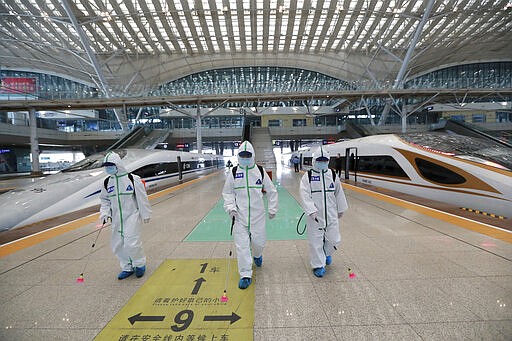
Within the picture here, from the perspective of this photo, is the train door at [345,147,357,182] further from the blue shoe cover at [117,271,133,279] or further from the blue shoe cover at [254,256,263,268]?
the blue shoe cover at [117,271,133,279]

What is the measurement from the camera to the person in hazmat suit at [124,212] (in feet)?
9.80

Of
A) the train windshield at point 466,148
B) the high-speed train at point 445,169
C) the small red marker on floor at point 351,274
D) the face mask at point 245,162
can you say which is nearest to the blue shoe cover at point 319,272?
the small red marker on floor at point 351,274

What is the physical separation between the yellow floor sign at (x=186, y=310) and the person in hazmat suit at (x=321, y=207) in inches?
36.2

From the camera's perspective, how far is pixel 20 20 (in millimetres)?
24688

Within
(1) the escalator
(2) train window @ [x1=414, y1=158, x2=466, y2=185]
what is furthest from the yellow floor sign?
(1) the escalator

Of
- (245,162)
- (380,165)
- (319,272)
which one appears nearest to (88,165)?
(245,162)

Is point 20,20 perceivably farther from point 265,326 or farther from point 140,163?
point 265,326

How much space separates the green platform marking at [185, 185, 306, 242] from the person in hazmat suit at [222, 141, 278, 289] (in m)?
1.54

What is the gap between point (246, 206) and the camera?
2.96m

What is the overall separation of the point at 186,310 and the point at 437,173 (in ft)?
25.8

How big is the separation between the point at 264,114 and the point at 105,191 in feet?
140

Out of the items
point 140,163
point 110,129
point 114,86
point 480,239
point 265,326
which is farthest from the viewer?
→ point 114,86

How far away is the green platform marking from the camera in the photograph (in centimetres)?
455

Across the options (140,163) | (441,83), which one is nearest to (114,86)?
(140,163)
